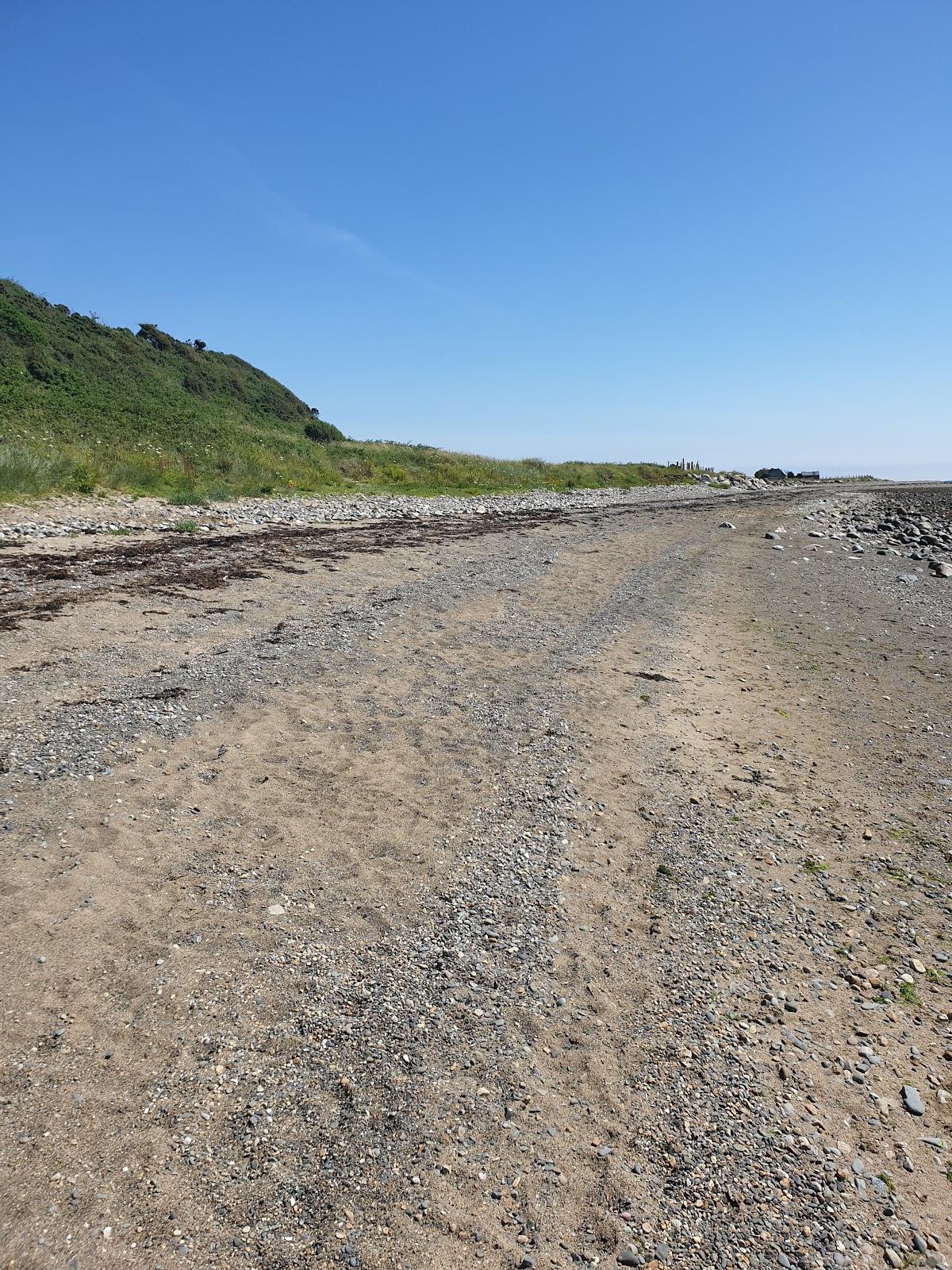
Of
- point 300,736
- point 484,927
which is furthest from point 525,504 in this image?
point 484,927

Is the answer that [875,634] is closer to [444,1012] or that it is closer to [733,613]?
[733,613]

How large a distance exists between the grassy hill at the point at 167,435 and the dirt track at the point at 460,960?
17605 millimetres

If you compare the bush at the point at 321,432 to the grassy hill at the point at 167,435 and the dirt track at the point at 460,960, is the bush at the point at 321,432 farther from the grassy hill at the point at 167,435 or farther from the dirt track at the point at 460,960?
the dirt track at the point at 460,960

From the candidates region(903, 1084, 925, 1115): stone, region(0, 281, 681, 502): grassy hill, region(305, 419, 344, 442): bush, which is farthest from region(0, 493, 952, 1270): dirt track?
region(305, 419, 344, 442): bush

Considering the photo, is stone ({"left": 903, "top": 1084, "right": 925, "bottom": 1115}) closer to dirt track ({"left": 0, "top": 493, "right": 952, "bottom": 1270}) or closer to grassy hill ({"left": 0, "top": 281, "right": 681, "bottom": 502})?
dirt track ({"left": 0, "top": 493, "right": 952, "bottom": 1270})

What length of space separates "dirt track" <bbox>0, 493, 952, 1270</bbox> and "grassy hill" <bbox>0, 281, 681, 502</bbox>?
17605mm

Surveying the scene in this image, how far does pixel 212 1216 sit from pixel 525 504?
1370 inches

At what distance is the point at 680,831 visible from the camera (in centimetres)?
582

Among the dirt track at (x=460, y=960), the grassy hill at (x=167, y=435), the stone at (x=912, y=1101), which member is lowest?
the stone at (x=912, y=1101)

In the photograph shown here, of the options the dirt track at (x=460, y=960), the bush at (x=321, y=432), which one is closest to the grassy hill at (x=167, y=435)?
the bush at (x=321, y=432)

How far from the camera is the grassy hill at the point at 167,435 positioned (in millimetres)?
25484

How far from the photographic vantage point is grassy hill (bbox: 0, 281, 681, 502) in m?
25.5

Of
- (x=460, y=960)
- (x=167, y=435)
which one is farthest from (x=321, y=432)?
(x=460, y=960)

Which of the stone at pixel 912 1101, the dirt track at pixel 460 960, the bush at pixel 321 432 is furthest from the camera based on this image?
the bush at pixel 321 432
